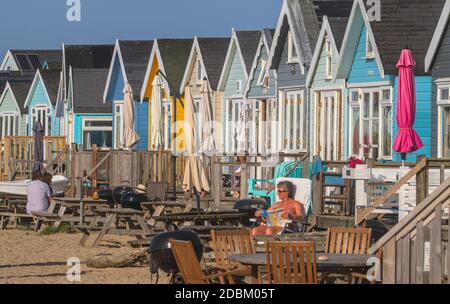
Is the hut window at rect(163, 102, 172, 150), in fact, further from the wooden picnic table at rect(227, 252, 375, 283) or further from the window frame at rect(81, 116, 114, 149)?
the wooden picnic table at rect(227, 252, 375, 283)

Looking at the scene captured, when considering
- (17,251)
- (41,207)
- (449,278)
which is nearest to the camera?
(449,278)

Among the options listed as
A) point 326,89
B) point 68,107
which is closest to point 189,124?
point 326,89

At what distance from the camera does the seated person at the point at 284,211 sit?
2167cm

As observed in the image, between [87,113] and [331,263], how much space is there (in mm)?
39693

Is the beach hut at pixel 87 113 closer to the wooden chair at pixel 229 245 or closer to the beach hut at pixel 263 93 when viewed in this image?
the beach hut at pixel 263 93

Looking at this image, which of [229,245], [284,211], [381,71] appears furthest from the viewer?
[381,71]

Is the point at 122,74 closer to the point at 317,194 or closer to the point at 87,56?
the point at 87,56

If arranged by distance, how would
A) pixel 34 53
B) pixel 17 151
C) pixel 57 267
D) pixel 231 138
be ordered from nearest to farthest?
pixel 57 267
pixel 231 138
pixel 17 151
pixel 34 53

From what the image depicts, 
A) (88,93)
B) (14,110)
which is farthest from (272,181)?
(14,110)

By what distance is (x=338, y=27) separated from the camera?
3078 centimetres

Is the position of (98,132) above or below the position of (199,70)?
below

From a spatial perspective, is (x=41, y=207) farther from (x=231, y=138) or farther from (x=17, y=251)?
(x=231, y=138)
